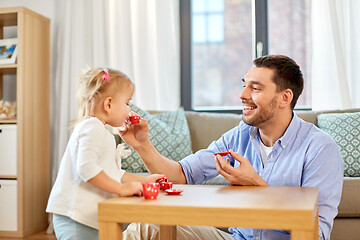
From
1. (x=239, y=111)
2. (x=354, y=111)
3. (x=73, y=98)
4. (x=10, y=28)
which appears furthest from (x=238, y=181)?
(x=10, y=28)

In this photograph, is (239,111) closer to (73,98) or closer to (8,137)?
(73,98)

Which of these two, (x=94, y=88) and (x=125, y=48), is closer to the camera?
(x=94, y=88)

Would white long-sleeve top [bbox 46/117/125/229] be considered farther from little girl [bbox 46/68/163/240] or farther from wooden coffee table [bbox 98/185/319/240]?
wooden coffee table [bbox 98/185/319/240]

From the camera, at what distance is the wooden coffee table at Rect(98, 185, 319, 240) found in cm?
109

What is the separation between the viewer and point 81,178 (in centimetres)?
150

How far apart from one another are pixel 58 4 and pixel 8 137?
→ 1281 millimetres

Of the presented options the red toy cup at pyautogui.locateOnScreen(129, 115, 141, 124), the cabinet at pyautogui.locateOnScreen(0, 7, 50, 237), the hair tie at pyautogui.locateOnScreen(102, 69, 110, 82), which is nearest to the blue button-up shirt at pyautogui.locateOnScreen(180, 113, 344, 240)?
the red toy cup at pyautogui.locateOnScreen(129, 115, 141, 124)

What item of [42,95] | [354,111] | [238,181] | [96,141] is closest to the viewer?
[96,141]

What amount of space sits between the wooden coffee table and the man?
34 centimetres

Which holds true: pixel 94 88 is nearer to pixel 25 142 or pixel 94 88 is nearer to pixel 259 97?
pixel 259 97

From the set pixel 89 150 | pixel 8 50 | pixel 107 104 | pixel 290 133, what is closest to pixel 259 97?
pixel 290 133

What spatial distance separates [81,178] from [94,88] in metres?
0.30

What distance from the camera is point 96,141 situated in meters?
1.47

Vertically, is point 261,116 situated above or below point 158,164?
above
